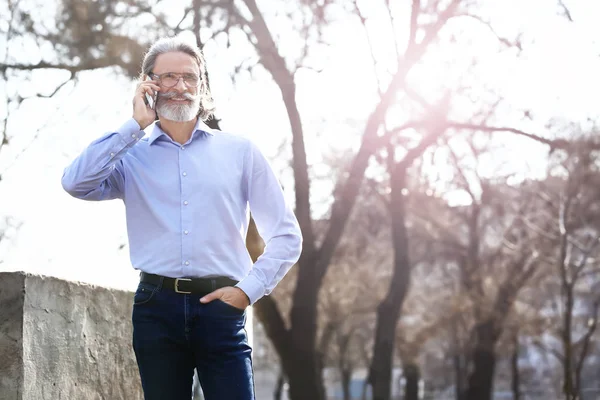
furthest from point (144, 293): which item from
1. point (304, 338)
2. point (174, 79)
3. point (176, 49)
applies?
point (304, 338)

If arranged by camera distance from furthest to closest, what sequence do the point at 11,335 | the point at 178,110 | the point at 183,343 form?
the point at 11,335 → the point at 178,110 → the point at 183,343

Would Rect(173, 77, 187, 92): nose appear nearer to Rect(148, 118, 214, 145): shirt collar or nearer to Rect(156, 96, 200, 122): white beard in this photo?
Rect(156, 96, 200, 122): white beard

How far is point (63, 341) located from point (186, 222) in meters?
0.90

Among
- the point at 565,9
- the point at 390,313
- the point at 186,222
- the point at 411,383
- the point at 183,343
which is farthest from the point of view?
the point at 411,383

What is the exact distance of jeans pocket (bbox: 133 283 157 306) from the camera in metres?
2.69

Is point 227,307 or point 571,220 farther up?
point 571,220

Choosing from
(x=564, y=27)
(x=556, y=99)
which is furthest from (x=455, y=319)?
(x=564, y=27)

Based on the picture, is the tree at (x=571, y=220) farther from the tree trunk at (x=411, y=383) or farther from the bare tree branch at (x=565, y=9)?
the tree trunk at (x=411, y=383)

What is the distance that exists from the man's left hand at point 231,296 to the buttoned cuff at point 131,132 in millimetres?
519

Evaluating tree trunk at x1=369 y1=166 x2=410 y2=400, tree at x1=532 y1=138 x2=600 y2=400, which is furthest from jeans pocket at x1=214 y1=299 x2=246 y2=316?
tree trunk at x1=369 y1=166 x2=410 y2=400

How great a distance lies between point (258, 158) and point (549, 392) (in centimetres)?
6413

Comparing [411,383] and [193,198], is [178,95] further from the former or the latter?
[411,383]

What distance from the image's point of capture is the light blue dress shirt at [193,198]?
109 inches

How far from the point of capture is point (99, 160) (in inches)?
109
